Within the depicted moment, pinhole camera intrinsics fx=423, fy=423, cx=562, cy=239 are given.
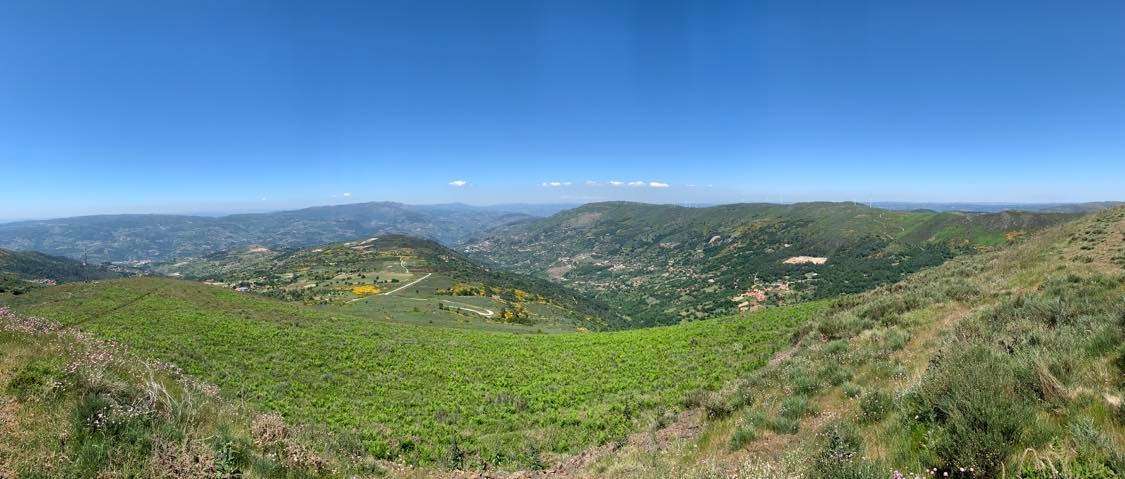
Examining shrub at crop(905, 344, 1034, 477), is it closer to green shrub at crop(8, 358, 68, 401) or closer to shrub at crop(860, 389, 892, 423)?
shrub at crop(860, 389, 892, 423)

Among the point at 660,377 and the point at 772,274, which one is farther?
the point at 772,274

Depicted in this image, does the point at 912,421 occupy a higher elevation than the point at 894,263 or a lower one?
higher

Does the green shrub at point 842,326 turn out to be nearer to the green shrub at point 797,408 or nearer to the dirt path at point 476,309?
the green shrub at point 797,408

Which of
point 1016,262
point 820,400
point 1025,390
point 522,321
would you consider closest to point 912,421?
point 1025,390

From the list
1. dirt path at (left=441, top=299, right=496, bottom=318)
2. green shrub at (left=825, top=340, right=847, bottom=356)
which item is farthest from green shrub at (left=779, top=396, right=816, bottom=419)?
dirt path at (left=441, top=299, right=496, bottom=318)

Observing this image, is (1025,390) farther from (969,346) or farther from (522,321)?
(522,321)

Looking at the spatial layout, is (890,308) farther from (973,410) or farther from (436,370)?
(436,370)

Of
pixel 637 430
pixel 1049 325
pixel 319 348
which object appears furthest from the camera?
pixel 319 348
